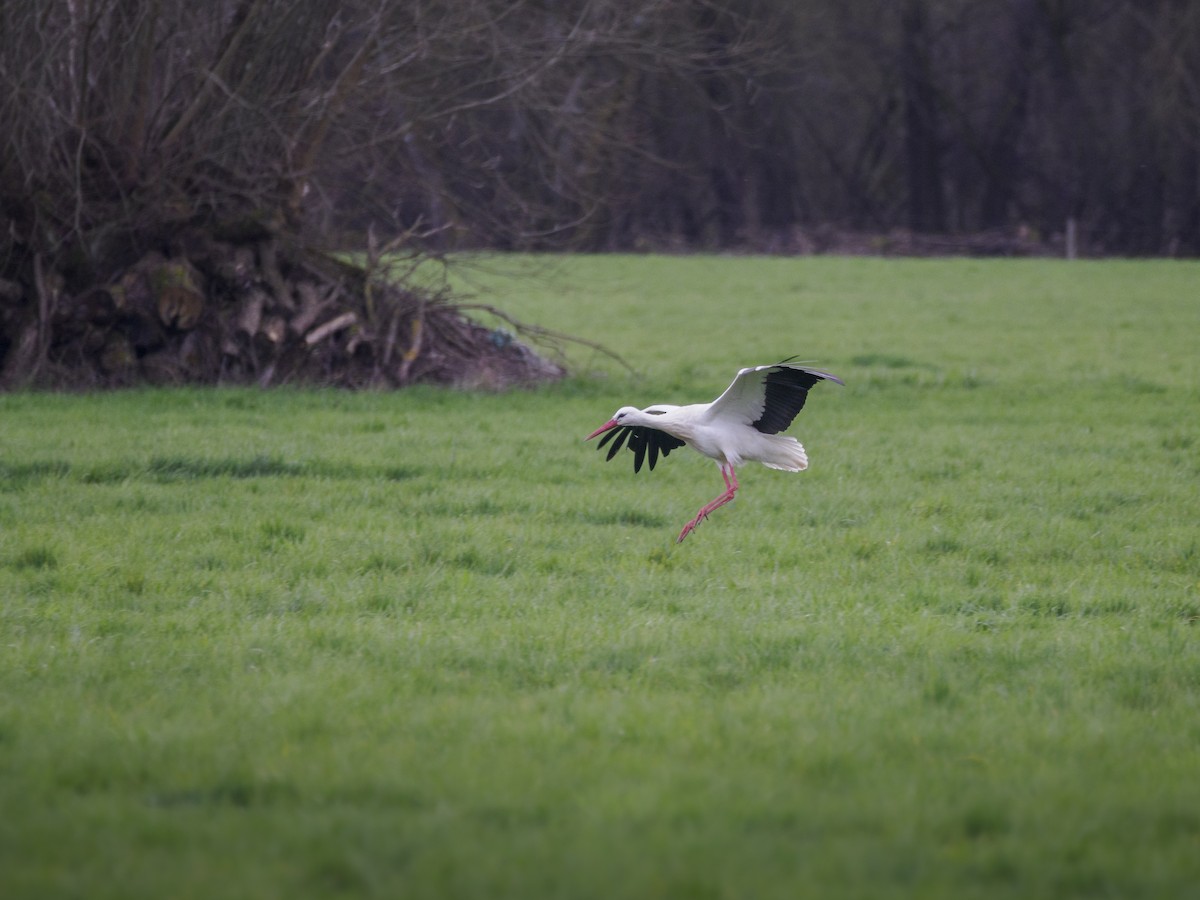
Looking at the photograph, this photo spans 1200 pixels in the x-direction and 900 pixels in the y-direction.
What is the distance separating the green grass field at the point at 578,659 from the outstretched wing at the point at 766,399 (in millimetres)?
687

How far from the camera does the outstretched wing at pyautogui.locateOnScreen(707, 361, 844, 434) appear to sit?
721 cm

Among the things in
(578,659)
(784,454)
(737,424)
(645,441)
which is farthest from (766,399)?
(578,659)

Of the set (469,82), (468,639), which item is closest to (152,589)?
(468,639)

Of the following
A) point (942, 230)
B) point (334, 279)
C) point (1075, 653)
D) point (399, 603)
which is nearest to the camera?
point (1075, 653)

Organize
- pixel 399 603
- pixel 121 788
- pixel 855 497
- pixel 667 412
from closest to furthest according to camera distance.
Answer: pixel 121 788 → pixel 399 603 → pixel 667 412 → pixel 855 497

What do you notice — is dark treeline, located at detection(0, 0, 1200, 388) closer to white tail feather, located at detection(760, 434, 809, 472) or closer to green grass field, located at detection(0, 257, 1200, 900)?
green grass field, located at detection(0, 257, 1200, 900)

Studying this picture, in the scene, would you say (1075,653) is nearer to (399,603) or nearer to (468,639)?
(468,639)

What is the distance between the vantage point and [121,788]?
4.08 metres

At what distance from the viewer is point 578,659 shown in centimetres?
546

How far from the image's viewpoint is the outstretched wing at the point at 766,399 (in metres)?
7.21

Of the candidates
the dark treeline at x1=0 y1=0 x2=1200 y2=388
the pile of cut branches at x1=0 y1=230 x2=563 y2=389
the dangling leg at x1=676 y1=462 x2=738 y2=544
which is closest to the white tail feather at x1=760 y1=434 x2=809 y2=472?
the dangling leg at x1=676 y1=462 x2=738 y2=544

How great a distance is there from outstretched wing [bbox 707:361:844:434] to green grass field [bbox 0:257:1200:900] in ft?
2.25

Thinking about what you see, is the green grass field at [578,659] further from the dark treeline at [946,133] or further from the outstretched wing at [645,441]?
the dark treeline at [946,133]

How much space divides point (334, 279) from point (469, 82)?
2.52 m
